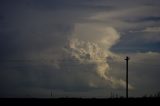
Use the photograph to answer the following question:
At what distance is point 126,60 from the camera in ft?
268
